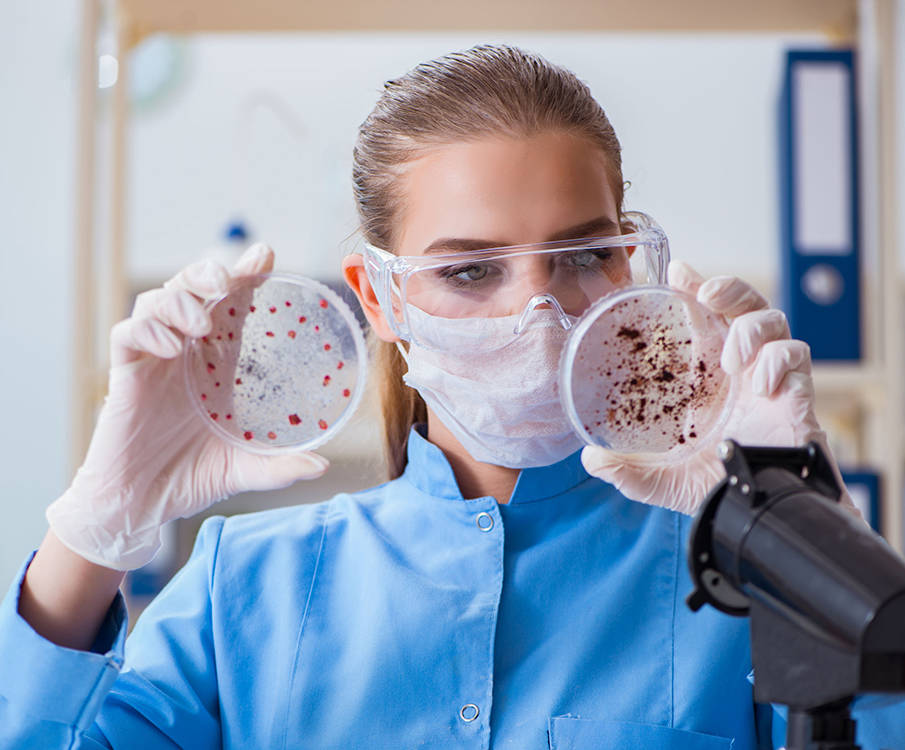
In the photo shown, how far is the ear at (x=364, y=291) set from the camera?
120 centimetres

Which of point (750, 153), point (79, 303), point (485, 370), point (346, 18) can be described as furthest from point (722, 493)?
point (750, 153)

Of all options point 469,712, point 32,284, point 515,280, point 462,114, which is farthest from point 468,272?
point 32,284

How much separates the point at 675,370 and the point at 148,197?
1.80 m

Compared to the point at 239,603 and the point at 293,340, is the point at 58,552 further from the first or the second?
the point at 293,340

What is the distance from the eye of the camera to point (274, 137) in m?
2.38

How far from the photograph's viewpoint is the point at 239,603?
3.63 feet

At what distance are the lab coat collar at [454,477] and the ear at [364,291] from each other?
0.14 metres

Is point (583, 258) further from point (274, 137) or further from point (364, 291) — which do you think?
point (274, 137)

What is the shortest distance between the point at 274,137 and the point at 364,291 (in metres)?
1.29

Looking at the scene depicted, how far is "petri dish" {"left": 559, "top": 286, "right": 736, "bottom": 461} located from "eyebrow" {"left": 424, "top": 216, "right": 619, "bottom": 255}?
0.14 meters

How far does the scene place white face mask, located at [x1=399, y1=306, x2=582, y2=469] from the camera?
3.20 feet

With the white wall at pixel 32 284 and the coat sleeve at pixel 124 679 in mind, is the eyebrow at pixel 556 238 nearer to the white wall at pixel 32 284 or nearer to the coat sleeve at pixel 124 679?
the coat sleeve at pixel 124 679

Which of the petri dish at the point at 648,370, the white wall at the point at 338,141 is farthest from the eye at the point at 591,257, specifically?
the white wall at the point at 338,141

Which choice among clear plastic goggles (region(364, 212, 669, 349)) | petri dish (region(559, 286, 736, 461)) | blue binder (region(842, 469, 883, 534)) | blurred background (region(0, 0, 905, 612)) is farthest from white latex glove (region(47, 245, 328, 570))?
blue binder (region(842, 469, 883, 534))
